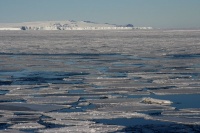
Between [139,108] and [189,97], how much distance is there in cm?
179

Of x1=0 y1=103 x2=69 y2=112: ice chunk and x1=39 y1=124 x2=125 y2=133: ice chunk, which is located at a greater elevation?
x1=39 y1=124 x2=125 y2=133: ice chunk

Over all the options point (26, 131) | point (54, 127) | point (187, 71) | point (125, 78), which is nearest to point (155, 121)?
point (54, 127)

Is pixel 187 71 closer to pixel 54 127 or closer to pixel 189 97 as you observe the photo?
pixel 189 97

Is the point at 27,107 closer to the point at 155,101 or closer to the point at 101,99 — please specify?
the point at 101,99

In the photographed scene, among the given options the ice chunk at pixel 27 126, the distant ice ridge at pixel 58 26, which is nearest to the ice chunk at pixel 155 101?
the ice chunk at pixel 27 126

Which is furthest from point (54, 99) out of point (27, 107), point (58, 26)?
point (58, 26)

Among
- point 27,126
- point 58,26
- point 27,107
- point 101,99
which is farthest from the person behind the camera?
point 58,26

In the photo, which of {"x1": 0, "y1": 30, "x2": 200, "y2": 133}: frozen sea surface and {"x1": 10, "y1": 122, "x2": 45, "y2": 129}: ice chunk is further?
{"x1": 0, "y1": 30, "x2": 200, "y2": 133}: frozen sea surface

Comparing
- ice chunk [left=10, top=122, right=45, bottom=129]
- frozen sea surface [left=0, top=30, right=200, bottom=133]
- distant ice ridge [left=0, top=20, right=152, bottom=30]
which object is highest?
ice chunk [left=10, top=122, right=45, bottom=129]

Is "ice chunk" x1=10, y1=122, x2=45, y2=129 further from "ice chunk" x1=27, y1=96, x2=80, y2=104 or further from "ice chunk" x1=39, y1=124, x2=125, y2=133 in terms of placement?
"ice chunk" x1=27, y1=96, x2=80, y2=104

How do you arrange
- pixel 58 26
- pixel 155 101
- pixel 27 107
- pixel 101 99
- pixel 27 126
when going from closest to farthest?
pixel 27 126
pixel 27 107
pixel 155 101
pixel 101 99
pixel 58 26

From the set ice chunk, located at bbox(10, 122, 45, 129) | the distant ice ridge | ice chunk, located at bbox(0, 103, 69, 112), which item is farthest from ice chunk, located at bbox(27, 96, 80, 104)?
the distant ice ridge

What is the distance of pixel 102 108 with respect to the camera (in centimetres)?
817

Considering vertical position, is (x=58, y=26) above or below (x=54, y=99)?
below
